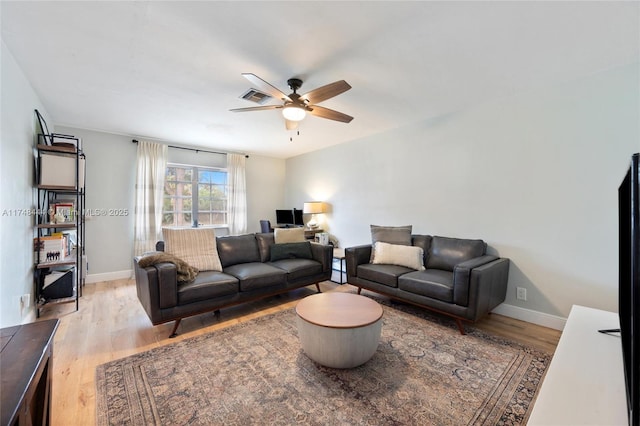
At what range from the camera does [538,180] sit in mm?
2713

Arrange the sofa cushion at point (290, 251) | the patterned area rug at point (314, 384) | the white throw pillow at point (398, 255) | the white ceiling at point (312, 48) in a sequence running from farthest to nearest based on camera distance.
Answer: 1. the sofa cushion at point (290, 251)
2. the white throw pillow at point (398, 255)
3. the white ceiling at point (312, 48)
4. the patterned area rug at point (314, 384)

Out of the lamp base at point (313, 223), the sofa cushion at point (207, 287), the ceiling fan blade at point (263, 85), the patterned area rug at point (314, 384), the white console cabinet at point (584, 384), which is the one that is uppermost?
the ceiling fan blade at point (263, 85)

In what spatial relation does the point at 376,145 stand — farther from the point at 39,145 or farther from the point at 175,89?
the point at 39,145

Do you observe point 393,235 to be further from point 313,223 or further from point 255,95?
point 255,95

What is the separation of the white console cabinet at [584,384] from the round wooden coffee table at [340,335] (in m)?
1.04

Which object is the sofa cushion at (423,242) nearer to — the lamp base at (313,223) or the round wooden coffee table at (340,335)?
the round wooden coffee table at (340,335)

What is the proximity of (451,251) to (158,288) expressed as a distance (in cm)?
312

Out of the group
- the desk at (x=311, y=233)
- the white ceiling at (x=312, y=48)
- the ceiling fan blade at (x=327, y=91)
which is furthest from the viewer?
the desk at (x=311, y=233)

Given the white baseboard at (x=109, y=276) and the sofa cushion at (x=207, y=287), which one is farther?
the white baseboard at (x=109, y=276)

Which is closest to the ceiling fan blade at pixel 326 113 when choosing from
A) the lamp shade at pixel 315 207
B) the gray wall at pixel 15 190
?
the gray wall at pixel 15 190

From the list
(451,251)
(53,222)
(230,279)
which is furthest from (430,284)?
(53,222)

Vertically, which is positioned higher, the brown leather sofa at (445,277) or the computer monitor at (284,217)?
the computer monitor at (284,217)

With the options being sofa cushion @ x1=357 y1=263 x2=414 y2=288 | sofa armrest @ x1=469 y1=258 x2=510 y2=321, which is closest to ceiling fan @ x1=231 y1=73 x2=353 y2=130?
sofa cushion @ x1=357 y1=263 x2=414 y2=288

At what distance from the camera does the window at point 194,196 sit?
196 inches
